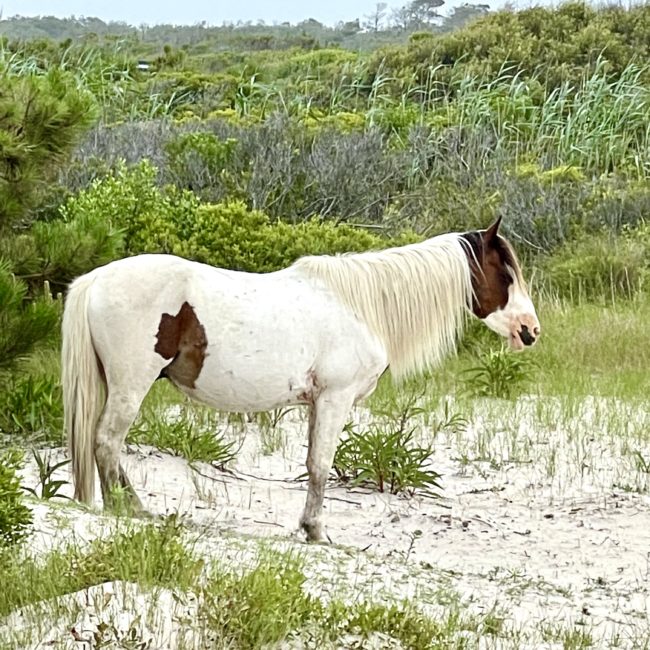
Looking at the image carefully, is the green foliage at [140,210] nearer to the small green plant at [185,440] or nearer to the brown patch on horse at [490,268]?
the small green plant at [185,440]

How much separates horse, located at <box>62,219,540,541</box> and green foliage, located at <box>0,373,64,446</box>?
4.59 ft

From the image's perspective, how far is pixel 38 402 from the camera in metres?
7.75

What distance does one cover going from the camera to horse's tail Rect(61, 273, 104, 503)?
5984mm

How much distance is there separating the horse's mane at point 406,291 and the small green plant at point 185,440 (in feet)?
4.84

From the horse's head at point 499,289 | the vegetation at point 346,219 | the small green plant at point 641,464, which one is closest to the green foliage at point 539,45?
the vegetation at point 346,219

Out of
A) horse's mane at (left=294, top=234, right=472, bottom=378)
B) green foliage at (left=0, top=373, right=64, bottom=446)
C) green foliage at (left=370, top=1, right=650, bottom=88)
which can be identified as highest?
green foliage at (left=370, top=1, right=650, bottom=88)

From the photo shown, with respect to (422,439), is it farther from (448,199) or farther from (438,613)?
(448,199)

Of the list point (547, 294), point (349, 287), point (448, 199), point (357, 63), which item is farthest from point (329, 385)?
point (357, 63)

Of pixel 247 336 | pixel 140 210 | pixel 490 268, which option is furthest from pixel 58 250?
pixel 140 210

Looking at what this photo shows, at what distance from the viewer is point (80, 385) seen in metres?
6.00

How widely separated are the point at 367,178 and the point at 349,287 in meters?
9.79

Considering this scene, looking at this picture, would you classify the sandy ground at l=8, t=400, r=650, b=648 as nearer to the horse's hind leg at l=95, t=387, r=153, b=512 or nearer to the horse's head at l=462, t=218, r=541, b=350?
the horse's hind leg at l=95, t=387, r=153, b=512

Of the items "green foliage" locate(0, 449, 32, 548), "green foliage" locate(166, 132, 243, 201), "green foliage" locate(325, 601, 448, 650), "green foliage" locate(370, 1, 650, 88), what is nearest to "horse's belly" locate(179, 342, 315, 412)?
"green foliage" locate(0, 449, 32, 548)

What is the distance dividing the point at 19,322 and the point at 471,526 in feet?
8.72
